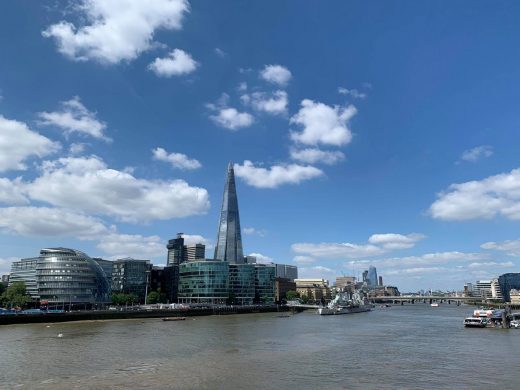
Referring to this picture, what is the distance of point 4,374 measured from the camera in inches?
1714

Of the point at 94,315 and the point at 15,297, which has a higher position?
the point at 15,297

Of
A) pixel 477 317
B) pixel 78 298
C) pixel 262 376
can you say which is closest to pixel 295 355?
pixel 262 376

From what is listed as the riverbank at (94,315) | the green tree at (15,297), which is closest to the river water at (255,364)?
the riverbank at (94,315)

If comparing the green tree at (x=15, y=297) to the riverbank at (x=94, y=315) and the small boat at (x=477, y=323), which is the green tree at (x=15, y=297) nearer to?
the riverbank at (x=94, y=315)

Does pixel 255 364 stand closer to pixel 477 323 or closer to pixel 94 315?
pixel 477 323

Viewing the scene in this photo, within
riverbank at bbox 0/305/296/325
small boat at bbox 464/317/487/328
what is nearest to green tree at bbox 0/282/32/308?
riverbank at bbox 0/305/296/325

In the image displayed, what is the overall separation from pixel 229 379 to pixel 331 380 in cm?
974

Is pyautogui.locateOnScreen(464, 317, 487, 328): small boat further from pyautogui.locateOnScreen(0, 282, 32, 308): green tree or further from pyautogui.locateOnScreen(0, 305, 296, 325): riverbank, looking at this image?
pyautogui.locateOnScreen(0, 282, 32, 308): green tree

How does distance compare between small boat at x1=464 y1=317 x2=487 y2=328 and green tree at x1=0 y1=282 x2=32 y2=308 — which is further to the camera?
green tree at x1=0 y1=282 x2=32 y2=308

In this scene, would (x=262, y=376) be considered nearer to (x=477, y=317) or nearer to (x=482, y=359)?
(x=482, y=359)

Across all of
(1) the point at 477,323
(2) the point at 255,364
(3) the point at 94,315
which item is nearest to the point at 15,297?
(3) the point at 94,315

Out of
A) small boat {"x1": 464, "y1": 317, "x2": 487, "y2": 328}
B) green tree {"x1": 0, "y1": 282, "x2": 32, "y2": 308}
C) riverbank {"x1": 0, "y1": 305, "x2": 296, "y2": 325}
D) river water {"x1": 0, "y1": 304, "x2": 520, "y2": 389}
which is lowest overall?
river water {"x1": 0, "y1": 304, "x2": 520, "y2": 389}

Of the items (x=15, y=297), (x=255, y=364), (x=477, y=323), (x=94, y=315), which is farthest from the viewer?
(x=15, y=297)

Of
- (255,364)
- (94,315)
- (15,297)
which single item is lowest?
(255,364)
